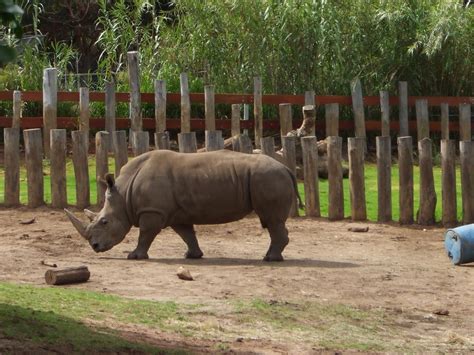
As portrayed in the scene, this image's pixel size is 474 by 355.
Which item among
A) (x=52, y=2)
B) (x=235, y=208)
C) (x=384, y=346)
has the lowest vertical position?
(x=384, y=346)

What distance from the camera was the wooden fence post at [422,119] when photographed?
18.8m

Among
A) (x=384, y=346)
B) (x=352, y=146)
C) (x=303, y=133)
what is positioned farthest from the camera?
(x=303, y=133)

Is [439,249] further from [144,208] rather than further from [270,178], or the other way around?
[144,208]

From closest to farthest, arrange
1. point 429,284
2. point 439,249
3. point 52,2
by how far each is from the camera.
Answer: point 429,284
point 439,249
point 52,2

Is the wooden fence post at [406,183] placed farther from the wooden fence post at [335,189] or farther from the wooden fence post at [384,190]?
the wooden fence post at [335,189]

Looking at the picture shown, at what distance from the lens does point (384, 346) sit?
26.6 ft

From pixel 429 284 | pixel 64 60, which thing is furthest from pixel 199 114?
pixel 429 284

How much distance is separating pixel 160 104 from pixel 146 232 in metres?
6.61

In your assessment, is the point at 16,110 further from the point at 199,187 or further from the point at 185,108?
the point at 199,187

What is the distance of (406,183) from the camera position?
1416cm

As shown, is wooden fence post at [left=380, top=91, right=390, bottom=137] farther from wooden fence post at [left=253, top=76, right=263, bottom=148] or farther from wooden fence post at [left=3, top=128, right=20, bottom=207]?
wooden fence post at [left=3, top=128, right=20, bottom=207]

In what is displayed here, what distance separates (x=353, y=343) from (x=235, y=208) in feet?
12.2

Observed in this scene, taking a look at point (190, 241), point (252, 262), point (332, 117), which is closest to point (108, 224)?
point (190, 241)

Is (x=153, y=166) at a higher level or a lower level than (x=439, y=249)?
higher
